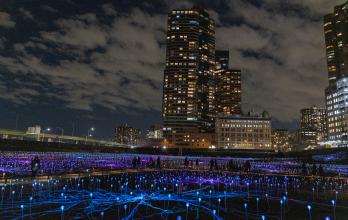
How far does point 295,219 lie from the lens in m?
15.8

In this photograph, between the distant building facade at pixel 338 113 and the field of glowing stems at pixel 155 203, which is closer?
the field of glowing stems at pixel 155 203

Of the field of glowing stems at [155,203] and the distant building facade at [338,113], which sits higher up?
the distant building facade at [338,113]

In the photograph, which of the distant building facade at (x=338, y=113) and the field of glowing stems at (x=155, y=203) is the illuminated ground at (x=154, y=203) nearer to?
the field of glowing stems at (x=155, y=203)

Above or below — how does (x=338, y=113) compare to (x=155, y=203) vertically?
above

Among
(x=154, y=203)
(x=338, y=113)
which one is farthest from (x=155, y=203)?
(x=338, y=113)

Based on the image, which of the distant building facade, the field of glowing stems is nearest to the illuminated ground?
the field of glowing stems

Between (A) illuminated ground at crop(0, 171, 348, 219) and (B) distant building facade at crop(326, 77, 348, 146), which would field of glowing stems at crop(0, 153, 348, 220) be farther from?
(B) distant building facade at crop(326, 77, 348, 146)

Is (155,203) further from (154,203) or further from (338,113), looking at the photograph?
(338,113)

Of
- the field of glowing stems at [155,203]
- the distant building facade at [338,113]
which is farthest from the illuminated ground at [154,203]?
the distant building facade at [338,113]

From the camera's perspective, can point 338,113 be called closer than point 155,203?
No

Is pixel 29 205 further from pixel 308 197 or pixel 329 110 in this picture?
pixel 329 110

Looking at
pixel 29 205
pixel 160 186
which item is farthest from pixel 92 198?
pixel 160 186

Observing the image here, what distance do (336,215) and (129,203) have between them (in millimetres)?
10781

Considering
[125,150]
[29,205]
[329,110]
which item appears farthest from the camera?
[329,110]
